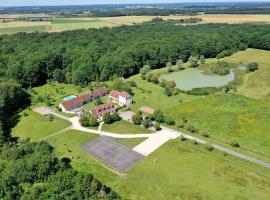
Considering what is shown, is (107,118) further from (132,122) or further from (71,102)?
(71,102)

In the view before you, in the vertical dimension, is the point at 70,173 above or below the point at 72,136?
above

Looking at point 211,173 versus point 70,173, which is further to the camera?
point 211,173

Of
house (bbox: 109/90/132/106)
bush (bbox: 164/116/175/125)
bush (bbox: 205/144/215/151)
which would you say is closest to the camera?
bush (bbox: 205/144/215/151)

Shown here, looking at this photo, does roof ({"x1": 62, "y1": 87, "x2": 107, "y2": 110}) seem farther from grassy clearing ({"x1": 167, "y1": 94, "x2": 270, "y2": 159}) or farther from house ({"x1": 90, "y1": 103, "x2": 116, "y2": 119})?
grassy clearing ({"x1": 167, "y1": 94, "x2": 270, "y2": 159})

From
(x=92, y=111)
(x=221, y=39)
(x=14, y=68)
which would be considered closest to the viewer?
(x=92, y=111)

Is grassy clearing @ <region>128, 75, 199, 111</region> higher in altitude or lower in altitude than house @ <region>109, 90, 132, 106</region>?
lower

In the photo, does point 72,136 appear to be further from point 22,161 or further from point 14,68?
point 14,68

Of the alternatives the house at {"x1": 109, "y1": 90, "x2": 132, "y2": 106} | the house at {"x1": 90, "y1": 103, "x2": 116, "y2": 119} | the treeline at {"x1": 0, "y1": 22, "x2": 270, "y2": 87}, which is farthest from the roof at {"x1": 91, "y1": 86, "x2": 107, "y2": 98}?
the treeline at {"x1": 0, "y1": 22, "x2": 270, "y2": 87}

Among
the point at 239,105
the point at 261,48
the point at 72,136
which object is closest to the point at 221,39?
the point at 261,48
